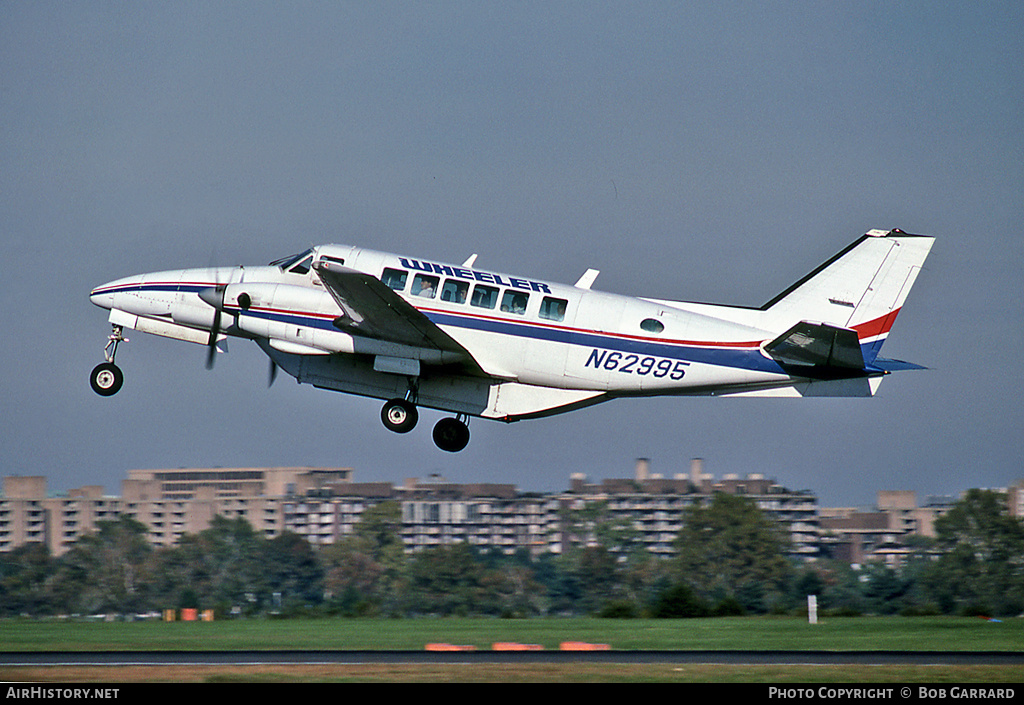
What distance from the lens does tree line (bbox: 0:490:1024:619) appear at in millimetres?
54938

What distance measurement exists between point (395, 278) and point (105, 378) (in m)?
7.59

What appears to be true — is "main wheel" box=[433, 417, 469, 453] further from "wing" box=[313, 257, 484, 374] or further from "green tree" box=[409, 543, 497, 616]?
"green tree" box=[409, 543, 497, 616]

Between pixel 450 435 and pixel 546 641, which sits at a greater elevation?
pixel 450 435

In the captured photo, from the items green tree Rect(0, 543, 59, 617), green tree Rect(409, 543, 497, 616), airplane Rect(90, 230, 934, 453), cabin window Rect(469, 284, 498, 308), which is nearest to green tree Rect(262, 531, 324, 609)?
green tree Rect(409, 543, 497, 616)

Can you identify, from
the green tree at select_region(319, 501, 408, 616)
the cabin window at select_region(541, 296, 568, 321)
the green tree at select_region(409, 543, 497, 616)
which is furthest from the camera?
the green tree at select_region(319, 501, 408, 616)

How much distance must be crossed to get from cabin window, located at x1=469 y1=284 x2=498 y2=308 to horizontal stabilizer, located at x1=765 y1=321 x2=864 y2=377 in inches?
227

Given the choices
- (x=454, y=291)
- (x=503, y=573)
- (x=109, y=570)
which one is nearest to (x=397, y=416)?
(x=454, y=291)

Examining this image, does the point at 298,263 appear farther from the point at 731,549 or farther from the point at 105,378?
the point at 731,549

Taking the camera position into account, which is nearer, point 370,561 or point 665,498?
point 370,561

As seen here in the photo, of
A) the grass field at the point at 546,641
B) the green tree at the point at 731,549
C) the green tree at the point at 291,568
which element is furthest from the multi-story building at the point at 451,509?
the grass field at the point at 546,641

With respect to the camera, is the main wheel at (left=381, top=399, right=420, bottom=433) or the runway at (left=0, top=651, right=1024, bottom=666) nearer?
the runway at (left=0, top=651, right=1024, bottom=666)

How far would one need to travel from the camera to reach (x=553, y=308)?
23859 millimetres

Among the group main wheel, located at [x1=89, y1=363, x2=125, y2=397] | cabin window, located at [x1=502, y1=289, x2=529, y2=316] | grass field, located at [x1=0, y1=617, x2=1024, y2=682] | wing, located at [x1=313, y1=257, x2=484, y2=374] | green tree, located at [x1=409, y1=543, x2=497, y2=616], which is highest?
cabin window, located at [x1=502, y1=289, x2=529, y2=316]

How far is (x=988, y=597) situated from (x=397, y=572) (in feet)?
104
